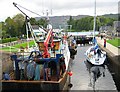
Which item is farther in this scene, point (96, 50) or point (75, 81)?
point (96, 50)

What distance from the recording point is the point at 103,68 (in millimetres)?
39594

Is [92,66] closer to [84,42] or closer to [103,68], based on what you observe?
[103,68]

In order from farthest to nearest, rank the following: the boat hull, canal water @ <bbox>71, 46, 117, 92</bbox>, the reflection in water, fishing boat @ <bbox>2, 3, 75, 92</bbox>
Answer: the boat hull < the reflection in water < canal water @ <bbox>71, 46, 117, 92</bbox> < fishing boat @ <bbox>2, 3, 75, 92</bbox>

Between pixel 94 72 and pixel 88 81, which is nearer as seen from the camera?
pixel 88 81

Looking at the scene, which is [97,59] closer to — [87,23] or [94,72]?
[94,72]

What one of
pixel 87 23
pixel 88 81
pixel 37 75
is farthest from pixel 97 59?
pixel 87 23

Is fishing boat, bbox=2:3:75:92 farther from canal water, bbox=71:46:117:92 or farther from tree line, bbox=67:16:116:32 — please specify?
tree line, bbox=67:16:116:32

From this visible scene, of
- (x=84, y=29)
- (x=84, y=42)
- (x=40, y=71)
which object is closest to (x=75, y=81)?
A: (x=40, y=71)

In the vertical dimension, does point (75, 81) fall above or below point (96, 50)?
below

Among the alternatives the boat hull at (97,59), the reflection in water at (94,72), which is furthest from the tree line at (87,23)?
the reflection in water at (94,72)

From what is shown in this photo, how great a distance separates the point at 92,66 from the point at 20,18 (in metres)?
71.3

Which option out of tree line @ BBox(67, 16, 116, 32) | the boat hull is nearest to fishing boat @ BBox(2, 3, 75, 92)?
the boat hull

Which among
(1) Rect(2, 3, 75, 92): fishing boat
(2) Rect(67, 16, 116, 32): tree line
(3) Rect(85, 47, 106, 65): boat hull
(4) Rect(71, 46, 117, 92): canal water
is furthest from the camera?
(2) Rect(67, 16, 116, 32): tree line

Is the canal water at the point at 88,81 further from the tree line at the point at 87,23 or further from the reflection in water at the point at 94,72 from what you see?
the tree line at the point at 87,23
